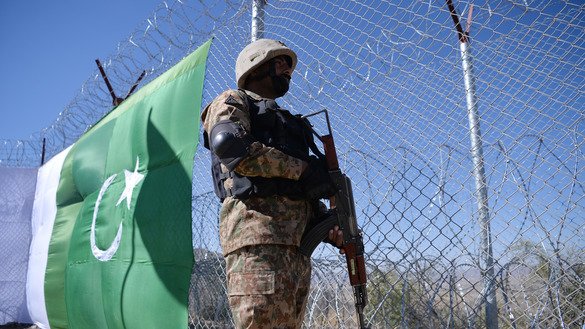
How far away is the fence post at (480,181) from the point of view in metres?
1.91

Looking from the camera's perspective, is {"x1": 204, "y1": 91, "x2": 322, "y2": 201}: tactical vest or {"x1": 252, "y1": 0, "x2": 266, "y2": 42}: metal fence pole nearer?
{"x1": 204, "y1": 91, "x2": 322, "y2": 201}: tactical vest

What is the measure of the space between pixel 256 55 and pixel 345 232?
2.85 feet

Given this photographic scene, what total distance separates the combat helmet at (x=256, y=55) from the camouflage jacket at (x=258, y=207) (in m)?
0.27

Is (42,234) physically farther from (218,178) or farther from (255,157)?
(255,157)

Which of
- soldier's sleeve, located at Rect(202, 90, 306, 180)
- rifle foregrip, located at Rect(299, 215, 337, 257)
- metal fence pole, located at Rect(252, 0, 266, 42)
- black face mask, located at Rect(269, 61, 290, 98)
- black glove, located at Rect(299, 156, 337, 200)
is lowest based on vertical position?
rifle foregrip, located at Rect(299, 215, 337, 257)

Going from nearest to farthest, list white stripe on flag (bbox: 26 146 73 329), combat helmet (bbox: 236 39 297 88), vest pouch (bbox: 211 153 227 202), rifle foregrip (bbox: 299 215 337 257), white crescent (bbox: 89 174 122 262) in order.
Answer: rifle foregrip (bbox: 299 215 337 257)
vest pouch (bbox: 211 153 227 202)
combat helmet (bbox: 236 39 297 88)
white crescent (bbox: 89 174 122 262)
white stripe on flag (bbox: 26 146 73 329)

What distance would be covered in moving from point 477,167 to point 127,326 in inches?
86.1

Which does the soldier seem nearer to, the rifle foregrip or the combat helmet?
the rifle foregrip

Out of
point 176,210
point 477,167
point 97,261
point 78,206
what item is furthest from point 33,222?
point 477,167

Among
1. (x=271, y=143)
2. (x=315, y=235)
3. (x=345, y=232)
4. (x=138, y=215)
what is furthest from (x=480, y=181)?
(x=138, y=215)

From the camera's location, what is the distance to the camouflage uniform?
1.65 metres

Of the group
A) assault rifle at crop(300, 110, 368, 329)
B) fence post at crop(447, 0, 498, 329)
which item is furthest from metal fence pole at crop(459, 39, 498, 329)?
assault rifle at crop(300, 110, 368, 329)

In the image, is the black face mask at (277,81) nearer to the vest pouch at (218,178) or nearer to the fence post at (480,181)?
the vest pouch at (218,178)

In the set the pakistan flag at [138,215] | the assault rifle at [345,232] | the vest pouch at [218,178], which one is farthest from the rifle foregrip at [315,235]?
the pakistan flag at [138,215]
